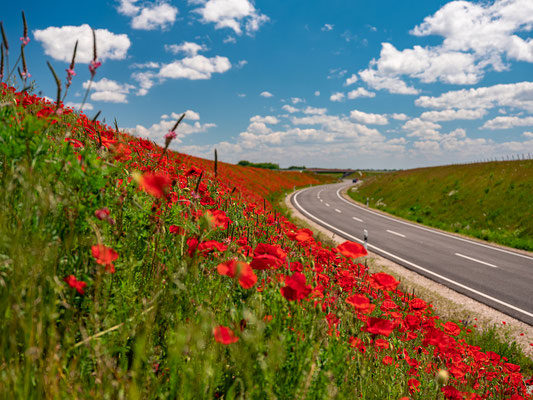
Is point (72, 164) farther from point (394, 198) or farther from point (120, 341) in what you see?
point (394, 198)

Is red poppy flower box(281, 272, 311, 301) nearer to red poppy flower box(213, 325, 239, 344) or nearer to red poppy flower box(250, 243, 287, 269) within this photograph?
red poppy flower box(250, 243, 287, 269)

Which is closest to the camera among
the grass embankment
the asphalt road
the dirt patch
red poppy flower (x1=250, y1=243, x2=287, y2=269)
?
the grass embankment

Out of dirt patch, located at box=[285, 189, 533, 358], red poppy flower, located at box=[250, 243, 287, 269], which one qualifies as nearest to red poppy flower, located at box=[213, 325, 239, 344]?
red poppy flower, located at box=[250, 243, 287, 269]

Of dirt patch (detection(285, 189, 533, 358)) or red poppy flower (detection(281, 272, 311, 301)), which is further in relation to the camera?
→ dirt patch (detection(285, 189, 533, 358))

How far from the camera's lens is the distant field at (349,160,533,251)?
1797cm

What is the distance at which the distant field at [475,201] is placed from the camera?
59.0 feet

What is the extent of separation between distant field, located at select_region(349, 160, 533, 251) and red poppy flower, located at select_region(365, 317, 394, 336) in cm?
1743

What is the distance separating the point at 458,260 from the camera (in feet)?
40.7

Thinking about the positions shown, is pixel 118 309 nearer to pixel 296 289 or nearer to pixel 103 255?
pixel 103 255

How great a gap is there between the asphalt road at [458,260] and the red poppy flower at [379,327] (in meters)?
7.91

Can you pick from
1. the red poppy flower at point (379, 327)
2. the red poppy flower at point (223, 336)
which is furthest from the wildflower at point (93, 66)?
the red poppy flower at point (379, 327)

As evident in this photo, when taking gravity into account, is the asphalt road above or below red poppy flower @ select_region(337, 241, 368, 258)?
below

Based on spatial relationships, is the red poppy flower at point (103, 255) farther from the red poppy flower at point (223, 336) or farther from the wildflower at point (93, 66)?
the wildflower at point (93, 66)

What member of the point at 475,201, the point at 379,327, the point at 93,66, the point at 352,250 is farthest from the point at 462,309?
the point at 475,201
